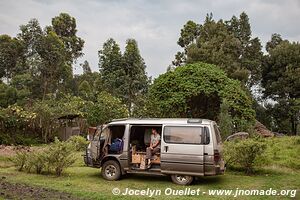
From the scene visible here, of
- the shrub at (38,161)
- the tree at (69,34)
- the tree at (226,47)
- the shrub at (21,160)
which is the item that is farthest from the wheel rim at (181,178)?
the tree at (69,34)

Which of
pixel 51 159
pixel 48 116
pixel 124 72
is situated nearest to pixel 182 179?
pixel 51 159

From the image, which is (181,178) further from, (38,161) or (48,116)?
(48,116)

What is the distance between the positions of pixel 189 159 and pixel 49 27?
40141mm

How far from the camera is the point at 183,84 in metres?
26.6

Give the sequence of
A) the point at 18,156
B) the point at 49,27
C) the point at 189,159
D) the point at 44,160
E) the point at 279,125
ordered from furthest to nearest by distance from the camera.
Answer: the point at 49,27, the point at 279,125, the point at 18,156, the point at 44,160, the point at 189,159

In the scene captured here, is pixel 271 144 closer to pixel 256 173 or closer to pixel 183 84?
pixel 256 173

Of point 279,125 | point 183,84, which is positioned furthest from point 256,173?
point 279,125

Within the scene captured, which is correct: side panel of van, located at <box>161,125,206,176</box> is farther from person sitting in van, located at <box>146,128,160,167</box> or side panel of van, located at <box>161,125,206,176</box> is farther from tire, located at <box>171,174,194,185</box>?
person sitting in van, located at <box>146,128,160,167</box>

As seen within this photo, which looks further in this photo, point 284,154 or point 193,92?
point 193,92

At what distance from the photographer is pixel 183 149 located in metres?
10.8

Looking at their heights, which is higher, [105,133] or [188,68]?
[188,68]

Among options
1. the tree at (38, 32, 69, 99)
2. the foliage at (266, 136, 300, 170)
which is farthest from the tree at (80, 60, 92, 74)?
the foliage at (266, 136, 300, 170)

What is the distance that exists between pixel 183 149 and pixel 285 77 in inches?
1138

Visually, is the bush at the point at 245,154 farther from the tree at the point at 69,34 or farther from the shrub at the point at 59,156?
the tree at the point at 69,34
